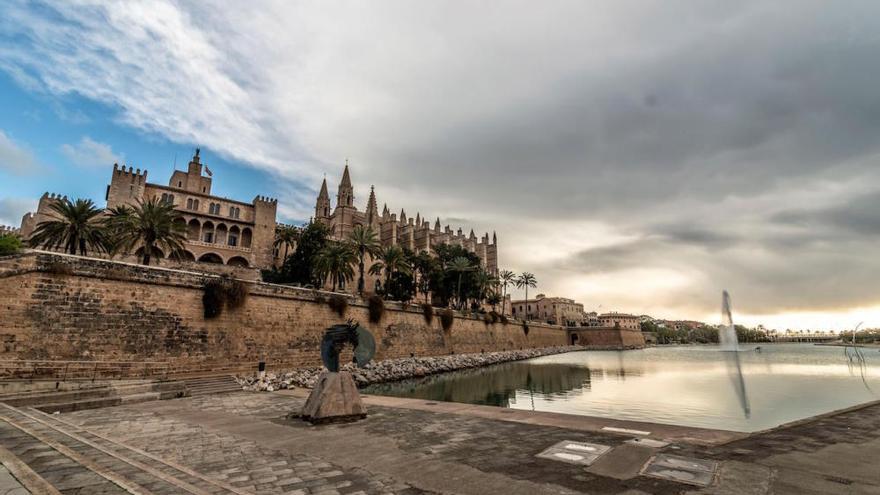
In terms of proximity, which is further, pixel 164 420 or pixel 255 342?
pixel 255 342

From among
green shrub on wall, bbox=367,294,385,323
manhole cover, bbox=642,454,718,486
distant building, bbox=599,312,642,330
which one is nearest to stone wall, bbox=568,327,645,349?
distant building, bbox=599,312,642,330

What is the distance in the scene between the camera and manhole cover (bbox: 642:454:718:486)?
4.71 meters

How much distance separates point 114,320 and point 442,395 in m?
14.6

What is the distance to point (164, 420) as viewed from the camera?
30.5 feet

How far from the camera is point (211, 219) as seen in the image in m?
46.5

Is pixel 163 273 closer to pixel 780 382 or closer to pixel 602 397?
pixel 602 397

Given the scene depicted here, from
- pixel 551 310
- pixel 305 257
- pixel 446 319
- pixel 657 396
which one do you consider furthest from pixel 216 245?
pixel 551 310

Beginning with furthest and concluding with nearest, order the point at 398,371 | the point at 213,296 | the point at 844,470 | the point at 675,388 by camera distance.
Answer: the point at 398,371 → the point at 675,388 → the point at 213,296 → the point at 844,470

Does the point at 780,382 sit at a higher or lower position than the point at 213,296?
lower

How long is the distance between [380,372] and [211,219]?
34080 millimetres

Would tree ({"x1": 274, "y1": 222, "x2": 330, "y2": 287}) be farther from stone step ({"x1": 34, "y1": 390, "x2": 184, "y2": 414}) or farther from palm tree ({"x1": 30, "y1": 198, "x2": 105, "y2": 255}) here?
stone step ({"x1": 34, "y1": 390, "x2": 184, "y2": 414})

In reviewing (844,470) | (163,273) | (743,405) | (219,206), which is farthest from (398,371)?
(219,206)

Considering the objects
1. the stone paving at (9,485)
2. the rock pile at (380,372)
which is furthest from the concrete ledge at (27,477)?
the rock pile at (380,372)

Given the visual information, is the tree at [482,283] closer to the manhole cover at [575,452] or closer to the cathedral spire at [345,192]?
the cathedral spire at [345,192]
